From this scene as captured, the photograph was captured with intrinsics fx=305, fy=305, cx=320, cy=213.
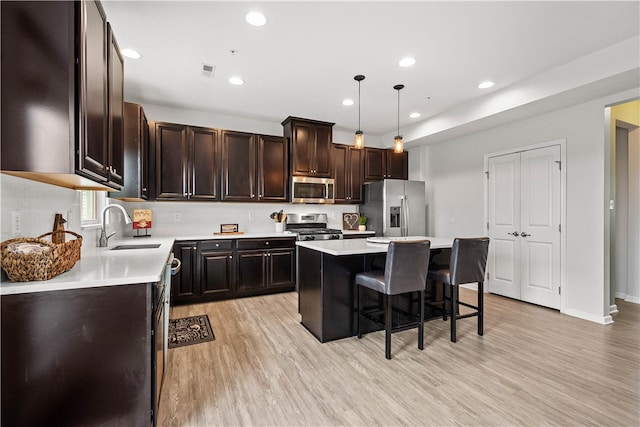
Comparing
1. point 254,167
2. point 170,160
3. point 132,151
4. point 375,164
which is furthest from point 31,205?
point 375,164

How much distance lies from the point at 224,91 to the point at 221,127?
102 centimetres

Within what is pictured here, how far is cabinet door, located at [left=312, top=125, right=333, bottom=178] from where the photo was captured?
4934mm

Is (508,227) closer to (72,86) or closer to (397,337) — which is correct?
(397,337)

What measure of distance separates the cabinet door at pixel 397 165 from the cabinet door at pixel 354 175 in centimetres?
61

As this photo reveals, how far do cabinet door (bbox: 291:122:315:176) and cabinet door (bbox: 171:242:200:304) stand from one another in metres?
1.88

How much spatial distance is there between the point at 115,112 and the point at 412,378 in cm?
271

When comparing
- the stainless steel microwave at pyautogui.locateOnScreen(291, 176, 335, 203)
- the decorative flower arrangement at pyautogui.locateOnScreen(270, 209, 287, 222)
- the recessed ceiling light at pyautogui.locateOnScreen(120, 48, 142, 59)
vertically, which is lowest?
the decorative flower arrangement at pyautogui.locateOnScreen(270, 209, 287, 222)

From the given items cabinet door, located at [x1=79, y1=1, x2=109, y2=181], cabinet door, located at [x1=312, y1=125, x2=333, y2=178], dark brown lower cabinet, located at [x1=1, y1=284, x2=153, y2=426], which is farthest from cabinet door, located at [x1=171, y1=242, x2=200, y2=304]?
dark brown lower cabinet, located at [x1=1, y1=284, x2=153, y2=426]

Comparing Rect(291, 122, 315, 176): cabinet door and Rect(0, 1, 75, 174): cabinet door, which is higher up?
Rect(291, 122, 315, 176): cabinet door

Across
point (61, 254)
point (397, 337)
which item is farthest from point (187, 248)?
point (397, 337)

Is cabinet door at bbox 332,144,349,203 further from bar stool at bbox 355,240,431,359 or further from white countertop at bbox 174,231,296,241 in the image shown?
bar stool at bbox 355,240,431,359

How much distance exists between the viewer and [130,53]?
2.85m

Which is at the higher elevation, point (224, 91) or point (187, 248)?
point (224, 91)

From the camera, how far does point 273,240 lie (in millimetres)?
4449
